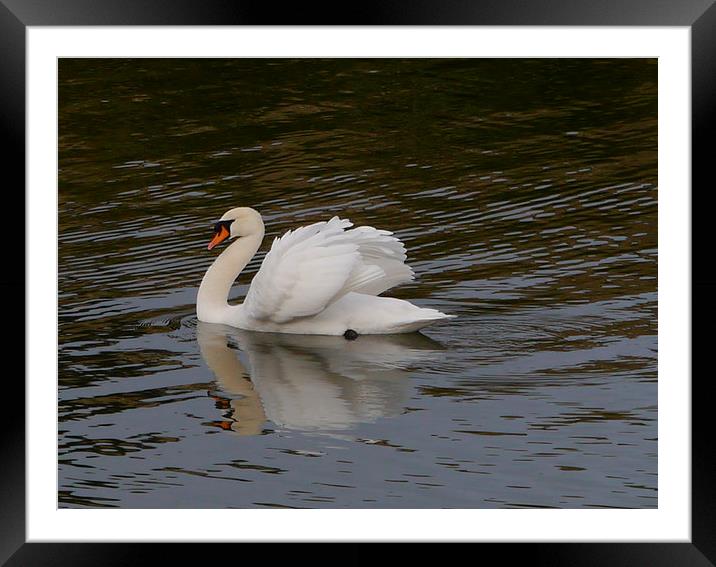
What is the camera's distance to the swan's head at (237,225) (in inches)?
486

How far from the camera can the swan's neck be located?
39.1ft

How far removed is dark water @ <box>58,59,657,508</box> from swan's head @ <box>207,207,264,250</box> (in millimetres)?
503

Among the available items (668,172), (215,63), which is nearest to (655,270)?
(668,172)

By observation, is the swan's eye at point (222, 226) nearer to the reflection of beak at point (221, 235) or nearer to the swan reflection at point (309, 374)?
the reflection of beak at point (221, 235)

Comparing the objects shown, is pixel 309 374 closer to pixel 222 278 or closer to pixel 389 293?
pixel 222 278

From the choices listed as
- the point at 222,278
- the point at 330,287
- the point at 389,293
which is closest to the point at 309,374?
the point at 330,287

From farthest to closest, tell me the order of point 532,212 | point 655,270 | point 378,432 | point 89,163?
point 89,163 → point 532,212 → point 655,270 → point 378,432

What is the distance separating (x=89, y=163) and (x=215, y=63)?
3272 mm

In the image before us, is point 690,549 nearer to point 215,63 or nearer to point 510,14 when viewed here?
point 510,14

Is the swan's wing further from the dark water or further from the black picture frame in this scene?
the black picture frame

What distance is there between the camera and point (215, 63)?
1817 centimetres

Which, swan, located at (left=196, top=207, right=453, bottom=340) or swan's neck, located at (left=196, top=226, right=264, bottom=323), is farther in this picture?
swan's neck, located at (left=196, top=226, right=264, bottom=323)

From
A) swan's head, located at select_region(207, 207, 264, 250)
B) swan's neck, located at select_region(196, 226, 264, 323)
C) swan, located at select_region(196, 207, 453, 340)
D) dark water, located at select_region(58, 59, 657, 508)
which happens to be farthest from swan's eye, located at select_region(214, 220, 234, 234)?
swan, located at select_region(196, 207, 453, 340)

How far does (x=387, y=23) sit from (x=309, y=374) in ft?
12.6
